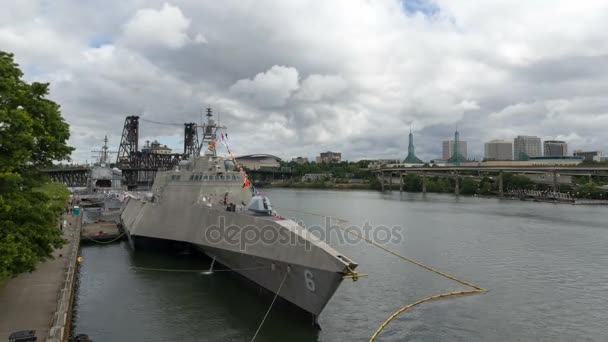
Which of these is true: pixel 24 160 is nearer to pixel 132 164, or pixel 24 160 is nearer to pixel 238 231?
pixel 238 231

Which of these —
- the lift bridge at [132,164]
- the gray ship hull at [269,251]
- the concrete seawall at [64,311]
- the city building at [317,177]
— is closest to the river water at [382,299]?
the gray ship hull at [269,251]

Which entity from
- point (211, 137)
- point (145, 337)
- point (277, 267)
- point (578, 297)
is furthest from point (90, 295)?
point (578, 297)

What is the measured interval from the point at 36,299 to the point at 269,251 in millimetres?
8066

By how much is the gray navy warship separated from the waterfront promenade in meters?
5.39

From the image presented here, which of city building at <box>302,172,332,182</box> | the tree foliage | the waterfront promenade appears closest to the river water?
the waterfront promenade

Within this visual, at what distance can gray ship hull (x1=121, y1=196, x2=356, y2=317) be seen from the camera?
12.0 meters

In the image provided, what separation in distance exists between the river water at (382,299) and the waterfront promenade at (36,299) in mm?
1312

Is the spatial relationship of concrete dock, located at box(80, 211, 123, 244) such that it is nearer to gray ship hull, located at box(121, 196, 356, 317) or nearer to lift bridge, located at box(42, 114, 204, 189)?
gray ship hull, located at box(121, 196, 356, 317)

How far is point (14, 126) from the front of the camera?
423 inches

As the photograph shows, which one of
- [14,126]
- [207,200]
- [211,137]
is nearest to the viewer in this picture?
[14,126]

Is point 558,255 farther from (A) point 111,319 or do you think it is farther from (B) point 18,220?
(B) point 18,220

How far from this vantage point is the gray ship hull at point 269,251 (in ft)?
39.4

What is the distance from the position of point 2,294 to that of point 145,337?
5540 millimetres

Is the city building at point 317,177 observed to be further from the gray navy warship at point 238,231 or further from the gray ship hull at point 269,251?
the gray ship hull at point 269,251
